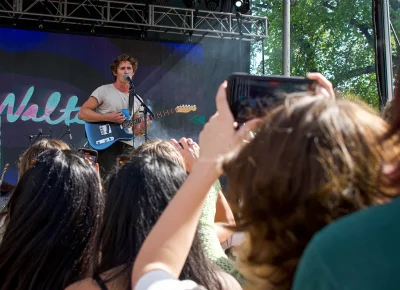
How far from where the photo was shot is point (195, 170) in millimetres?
822

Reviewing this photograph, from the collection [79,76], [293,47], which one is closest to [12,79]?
[79,76]

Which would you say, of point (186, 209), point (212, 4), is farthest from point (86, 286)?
point (212, 4)

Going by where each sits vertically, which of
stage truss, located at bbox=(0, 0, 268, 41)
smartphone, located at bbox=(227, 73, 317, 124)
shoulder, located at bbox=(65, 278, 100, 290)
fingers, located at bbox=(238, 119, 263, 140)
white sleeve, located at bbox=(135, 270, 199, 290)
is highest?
stage truss, located at bbox=(0, 0, 268, 41)

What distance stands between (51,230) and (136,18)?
23.4ft

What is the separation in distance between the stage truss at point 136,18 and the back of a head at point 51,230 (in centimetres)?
622

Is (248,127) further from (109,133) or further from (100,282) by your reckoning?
(109,133)

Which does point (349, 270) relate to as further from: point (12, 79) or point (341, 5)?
point (341, 5)

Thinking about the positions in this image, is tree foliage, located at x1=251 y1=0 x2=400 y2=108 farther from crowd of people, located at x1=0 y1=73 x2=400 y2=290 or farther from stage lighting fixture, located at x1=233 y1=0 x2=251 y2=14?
crowd of people, located at x1=0 y1=73 x2=400 y2=290

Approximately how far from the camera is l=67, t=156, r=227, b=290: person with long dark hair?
122 centimetres

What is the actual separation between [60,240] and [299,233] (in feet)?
3.37

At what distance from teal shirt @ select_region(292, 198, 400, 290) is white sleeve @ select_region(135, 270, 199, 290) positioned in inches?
12.3

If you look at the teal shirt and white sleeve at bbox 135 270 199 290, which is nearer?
the teal shirt

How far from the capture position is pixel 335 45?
550 inches

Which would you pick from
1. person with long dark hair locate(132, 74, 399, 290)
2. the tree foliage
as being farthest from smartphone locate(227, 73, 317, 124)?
the tree foliage
